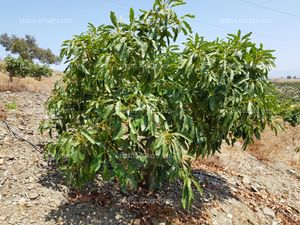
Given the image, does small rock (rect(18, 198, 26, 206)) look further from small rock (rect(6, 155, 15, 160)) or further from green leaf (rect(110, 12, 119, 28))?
green leaf (rect(110, 12, 119, 28))

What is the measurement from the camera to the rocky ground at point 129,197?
334cm

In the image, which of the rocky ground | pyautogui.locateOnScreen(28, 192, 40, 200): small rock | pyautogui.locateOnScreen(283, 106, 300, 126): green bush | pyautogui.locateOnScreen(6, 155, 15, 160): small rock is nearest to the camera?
the rocky ground

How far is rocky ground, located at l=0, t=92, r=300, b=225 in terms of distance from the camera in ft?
11.0

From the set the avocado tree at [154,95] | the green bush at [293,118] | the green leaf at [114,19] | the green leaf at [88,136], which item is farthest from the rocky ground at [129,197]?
the green bush at [293,118]

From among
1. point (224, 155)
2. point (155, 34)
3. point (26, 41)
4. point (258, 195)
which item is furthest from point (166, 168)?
point (26, 41)

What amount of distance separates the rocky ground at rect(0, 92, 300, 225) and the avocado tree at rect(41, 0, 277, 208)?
1.57 ft

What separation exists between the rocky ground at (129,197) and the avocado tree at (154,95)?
18.9 inches

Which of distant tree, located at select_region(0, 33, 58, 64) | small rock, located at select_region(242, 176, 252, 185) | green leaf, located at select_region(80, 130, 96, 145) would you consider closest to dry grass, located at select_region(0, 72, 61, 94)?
green leaf, located at select_region(80, 130, 96, 145)

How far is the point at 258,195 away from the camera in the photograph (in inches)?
192

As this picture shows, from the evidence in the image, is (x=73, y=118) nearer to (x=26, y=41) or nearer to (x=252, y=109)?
(x=252, y=109)

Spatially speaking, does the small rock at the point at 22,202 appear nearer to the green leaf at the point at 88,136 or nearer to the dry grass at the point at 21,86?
the green leaf at the point at 88,136

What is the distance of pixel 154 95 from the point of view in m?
3.18

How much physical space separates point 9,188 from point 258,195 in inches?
156

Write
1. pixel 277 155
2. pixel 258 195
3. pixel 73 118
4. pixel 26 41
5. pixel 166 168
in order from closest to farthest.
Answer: pixel 166 168 < pixel 73 118 < pixel 258 195 < pixel 277 155 < pixel 26 41
